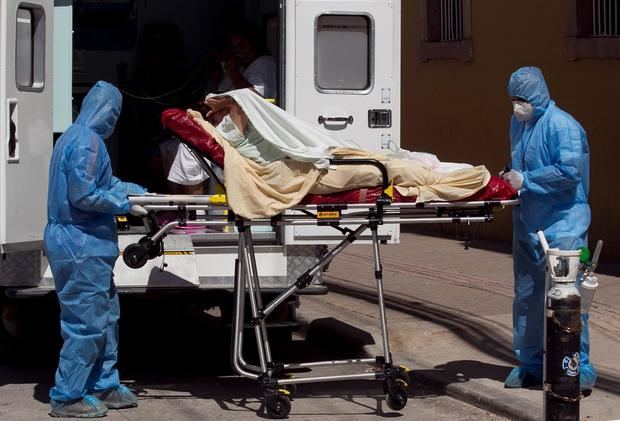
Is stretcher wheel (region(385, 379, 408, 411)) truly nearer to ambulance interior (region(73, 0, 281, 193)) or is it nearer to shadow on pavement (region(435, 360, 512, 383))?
shadow on pavement (region(435, 360, 512, 383))

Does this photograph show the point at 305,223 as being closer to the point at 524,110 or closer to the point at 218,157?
the point at 218,157

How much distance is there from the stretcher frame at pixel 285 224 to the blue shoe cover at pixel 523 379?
0.71 meters

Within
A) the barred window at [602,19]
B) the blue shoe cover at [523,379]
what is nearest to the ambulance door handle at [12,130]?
the blue shoe cover at [523,379]

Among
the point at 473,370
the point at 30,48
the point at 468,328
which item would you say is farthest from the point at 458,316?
the point at 30,48

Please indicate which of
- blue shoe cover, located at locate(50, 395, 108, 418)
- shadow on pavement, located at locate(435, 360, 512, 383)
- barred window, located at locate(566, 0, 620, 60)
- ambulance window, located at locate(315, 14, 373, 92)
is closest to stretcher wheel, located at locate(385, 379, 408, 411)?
shadow on pavement, located at locate(435, 360, 512, 383)

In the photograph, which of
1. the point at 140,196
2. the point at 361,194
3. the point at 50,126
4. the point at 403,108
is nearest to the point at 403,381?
the point at 361,194

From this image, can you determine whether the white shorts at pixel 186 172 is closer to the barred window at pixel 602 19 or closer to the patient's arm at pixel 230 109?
the patient's arm at pixel 230 109

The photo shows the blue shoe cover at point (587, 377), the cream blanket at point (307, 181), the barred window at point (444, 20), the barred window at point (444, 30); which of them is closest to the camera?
the cream blanket at point (307, 181)

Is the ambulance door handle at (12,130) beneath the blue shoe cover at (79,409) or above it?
above

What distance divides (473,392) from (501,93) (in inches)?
286

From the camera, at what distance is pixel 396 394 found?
24.1 feet

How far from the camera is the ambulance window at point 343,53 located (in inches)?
336

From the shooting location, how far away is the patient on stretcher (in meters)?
7.15

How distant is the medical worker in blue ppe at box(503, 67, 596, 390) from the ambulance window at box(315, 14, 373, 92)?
1282 millimetres
